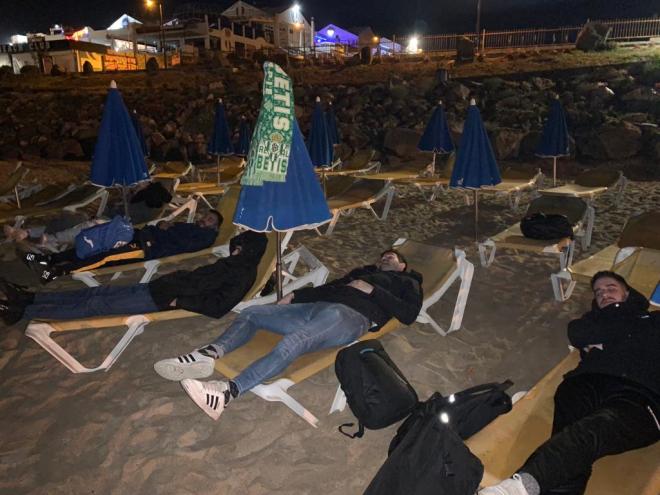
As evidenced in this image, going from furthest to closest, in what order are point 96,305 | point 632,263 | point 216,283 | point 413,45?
point 413,45
point 632,263
point 216,283
point 96,305

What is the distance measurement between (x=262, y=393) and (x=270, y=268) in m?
1.65

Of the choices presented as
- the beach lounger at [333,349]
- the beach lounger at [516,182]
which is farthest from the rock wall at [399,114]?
the beach lounger at [333,349]

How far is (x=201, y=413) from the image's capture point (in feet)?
9.89

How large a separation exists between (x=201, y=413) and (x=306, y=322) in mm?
857

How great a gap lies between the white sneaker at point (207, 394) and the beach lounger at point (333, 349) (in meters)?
0.18

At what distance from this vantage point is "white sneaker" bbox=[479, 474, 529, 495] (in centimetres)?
188

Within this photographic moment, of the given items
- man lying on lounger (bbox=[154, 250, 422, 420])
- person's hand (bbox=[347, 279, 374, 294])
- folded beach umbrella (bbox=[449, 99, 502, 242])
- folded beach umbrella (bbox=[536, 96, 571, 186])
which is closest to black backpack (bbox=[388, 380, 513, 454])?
man lying on lounger (bbox=[154, 250, 422, 420])

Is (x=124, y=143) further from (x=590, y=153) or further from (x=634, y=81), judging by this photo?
(x=634, y=81)

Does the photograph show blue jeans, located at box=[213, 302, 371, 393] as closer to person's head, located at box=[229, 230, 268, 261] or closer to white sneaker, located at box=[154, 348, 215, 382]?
white sneaker, located at box=[154, 348, 215, 382]

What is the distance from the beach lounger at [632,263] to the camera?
386 cm

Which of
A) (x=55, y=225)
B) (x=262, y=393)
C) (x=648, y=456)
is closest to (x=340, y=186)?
(x=55, y=225)

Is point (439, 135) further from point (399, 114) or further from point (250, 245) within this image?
point (399, 114)

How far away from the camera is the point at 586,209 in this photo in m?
6.12

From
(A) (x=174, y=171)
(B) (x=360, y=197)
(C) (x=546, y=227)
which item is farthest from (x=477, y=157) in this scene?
(A) (x=174, y=171)
